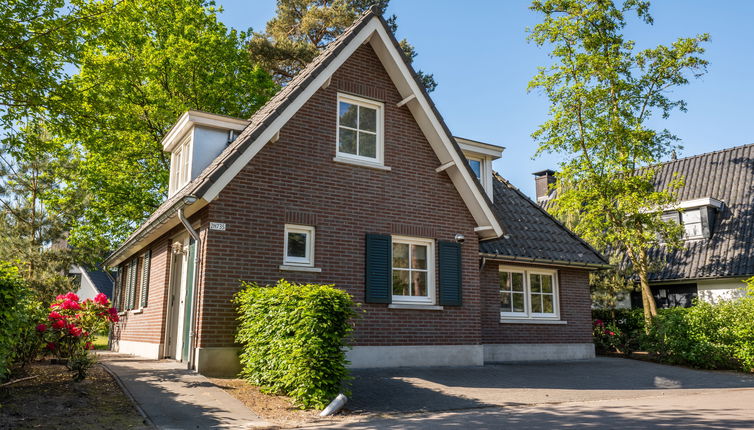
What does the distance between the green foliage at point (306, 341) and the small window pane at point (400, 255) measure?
4.28 metres

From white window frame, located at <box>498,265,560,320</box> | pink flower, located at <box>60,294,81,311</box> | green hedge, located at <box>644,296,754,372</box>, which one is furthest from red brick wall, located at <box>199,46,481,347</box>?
green hedge, located at <box>644,296,754,372</box>

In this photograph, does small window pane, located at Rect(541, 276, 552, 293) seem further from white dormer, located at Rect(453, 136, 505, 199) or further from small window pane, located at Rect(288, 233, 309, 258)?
small window pane, located at Rect(288, 233, 309, 258)

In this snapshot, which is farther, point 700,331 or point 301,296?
point 700,331

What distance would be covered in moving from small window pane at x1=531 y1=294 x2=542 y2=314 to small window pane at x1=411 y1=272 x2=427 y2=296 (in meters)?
→ 4.62

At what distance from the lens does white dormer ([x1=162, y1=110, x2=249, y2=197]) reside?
13062mm

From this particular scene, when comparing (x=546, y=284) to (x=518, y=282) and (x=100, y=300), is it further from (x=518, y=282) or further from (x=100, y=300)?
(x=100, y=300)

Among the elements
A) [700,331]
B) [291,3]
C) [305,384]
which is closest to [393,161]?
[305,384]

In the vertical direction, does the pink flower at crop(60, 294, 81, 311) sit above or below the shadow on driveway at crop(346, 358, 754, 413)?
above

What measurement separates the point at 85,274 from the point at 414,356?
3738cm

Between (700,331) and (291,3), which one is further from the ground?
(291,3)

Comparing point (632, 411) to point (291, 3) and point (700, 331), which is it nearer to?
point (700, 331)

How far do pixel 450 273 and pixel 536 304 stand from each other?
4363 mm

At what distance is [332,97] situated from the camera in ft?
40.8

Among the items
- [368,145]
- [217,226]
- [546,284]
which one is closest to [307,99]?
[368,145]
